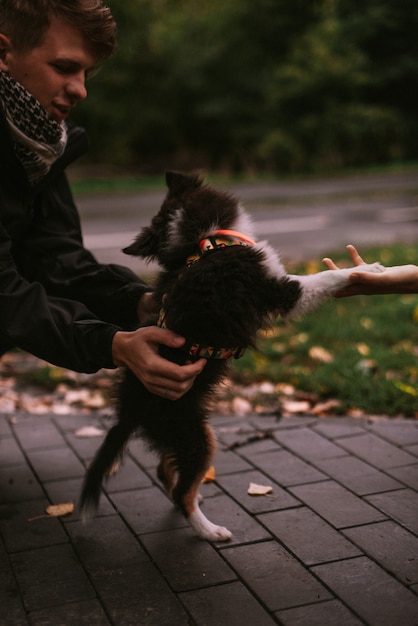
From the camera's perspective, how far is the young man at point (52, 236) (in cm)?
267

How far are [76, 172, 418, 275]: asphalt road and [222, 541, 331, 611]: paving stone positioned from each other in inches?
203

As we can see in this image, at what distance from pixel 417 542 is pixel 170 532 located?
1061 mm

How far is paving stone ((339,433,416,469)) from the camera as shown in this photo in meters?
3.74

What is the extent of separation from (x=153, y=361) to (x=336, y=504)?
4.27 ft

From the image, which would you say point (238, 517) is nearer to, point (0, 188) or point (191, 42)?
point (0, 188)

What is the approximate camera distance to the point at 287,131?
2480cm

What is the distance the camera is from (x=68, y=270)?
143 inches

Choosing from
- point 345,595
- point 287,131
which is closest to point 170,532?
point 345,595

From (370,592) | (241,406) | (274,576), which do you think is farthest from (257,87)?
(370,592)

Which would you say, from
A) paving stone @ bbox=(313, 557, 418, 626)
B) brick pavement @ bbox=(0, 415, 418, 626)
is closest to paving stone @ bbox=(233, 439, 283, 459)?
brick pavement @ bbox=(0, 415, 418, 626)

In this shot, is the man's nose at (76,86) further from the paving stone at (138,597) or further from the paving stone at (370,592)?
the paving stone at (370,592)

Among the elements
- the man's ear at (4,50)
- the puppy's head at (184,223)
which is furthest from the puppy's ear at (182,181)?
the man's ear at (4,50)

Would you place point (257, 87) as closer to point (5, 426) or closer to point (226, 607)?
point (5, 426)

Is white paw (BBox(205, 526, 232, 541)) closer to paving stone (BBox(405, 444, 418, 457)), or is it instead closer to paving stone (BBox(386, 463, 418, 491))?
paving stone (BBox(386, 463, 418, 491))
